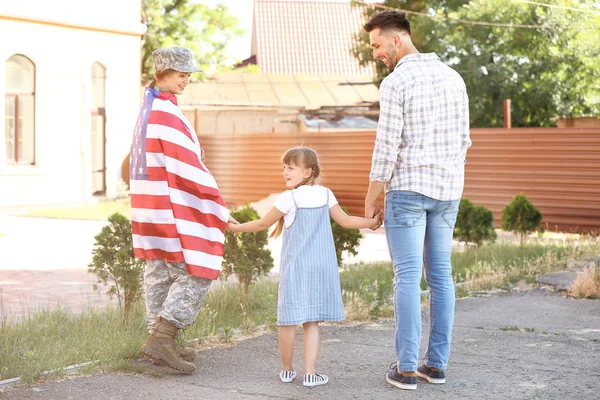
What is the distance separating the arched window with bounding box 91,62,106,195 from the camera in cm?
2314

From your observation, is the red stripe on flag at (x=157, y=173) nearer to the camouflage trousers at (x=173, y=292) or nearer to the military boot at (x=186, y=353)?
the camouflage trousers at (x=173, y=292)

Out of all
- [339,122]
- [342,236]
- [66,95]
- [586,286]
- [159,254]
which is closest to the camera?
[159,254]

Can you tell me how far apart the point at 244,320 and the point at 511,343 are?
1.92 m

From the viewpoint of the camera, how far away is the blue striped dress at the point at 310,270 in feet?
18.7

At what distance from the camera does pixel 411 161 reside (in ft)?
18.1

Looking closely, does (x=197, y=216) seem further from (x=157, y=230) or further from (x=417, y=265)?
(x=417, y=265)

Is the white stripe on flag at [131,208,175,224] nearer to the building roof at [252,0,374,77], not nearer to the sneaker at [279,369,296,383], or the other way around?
the sneaker at [279,369,296,383]

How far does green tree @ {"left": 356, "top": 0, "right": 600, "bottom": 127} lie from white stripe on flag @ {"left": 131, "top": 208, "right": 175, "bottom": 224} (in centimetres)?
2184

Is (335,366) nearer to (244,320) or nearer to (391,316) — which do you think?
(244,320)

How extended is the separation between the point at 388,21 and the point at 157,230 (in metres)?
1.80

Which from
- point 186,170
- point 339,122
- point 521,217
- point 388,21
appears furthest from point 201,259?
point 339,122

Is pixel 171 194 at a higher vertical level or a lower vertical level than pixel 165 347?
higher

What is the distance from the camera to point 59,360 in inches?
236

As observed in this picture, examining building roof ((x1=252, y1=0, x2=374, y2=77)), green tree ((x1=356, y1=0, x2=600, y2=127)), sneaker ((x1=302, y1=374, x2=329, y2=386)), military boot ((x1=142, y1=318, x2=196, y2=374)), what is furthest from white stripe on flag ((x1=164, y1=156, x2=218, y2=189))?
building roof ((x1=252, y1=0, x2=374, y2=77))
